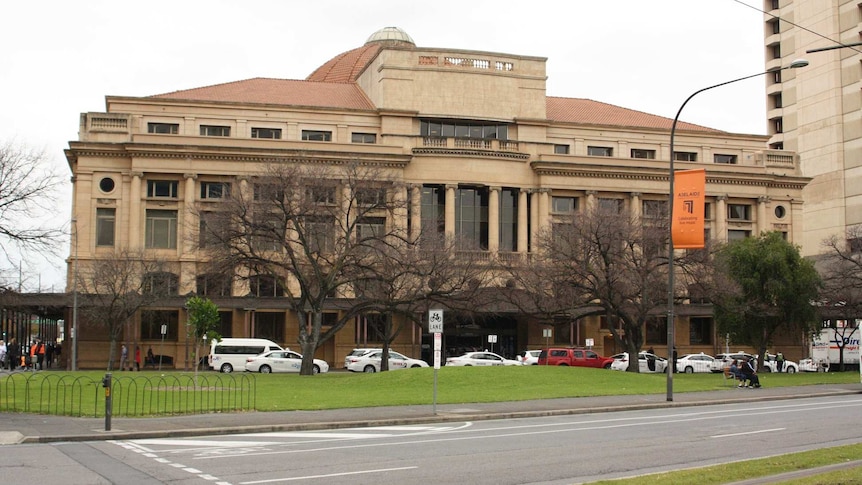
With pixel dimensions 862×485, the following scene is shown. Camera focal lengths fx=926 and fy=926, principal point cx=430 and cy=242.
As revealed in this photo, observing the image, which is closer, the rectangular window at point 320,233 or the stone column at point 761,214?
the rectangular window at point 320,233

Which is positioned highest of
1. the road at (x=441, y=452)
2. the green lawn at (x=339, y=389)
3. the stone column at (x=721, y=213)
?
the stone column at (x=721, y=213)

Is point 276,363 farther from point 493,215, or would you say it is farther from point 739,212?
point 739,212

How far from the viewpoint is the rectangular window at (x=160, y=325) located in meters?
70.6

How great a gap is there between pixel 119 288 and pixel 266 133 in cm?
2246

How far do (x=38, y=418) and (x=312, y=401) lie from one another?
9.35m

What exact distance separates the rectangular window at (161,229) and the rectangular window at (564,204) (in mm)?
32532

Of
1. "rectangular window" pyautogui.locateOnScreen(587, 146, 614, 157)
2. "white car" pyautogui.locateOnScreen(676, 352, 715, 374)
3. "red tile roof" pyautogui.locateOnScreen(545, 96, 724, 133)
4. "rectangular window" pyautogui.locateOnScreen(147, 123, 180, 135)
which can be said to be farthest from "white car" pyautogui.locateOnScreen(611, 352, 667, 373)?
"rectangular window" pyautogui.locateOnScreen(147, 123, 180, 135)

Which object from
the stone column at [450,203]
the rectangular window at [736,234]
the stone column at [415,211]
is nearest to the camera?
the stone column at [415,211]

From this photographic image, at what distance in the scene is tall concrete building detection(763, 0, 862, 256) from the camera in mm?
100562

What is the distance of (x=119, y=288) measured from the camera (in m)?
61.7

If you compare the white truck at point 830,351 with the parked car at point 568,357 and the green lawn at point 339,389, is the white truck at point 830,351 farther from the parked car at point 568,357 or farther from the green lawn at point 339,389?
the green lawn at point 339,389

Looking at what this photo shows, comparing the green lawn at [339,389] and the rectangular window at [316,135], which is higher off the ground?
the rectangular window at [316,135]

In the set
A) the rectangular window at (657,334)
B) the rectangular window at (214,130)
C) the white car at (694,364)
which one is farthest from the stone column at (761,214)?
Answer: the rectangular window at (214,130)

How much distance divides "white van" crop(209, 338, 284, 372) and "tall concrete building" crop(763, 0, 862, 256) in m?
68.6
